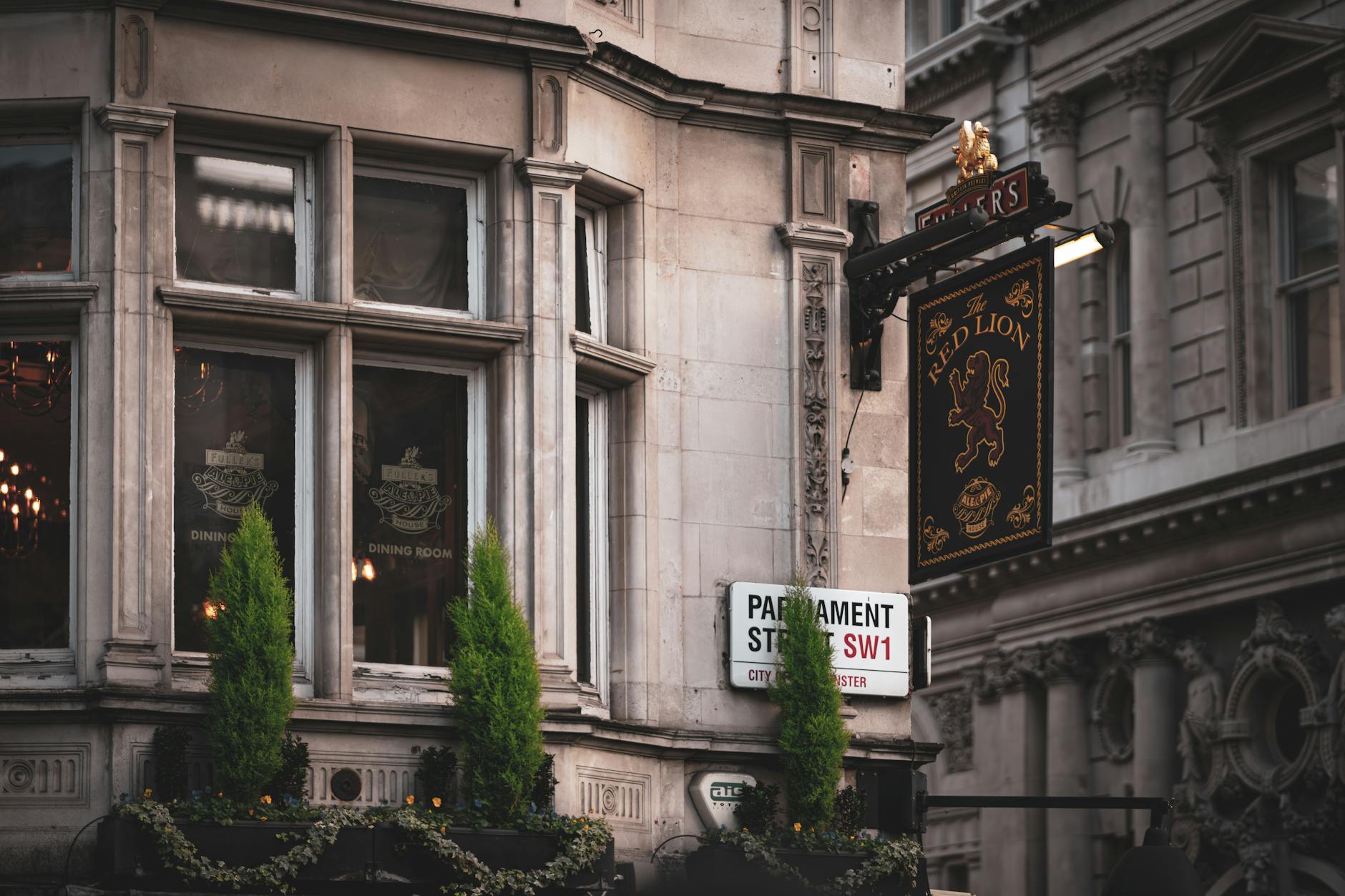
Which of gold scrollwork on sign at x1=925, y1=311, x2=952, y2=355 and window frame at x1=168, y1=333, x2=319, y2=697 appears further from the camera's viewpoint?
gold scrollwork on sign at x1=925, y1=311, x2=952, y2=355

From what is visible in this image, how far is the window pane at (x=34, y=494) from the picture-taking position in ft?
54.3

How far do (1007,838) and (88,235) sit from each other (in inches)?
1034

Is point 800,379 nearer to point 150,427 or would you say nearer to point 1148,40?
point 150,427

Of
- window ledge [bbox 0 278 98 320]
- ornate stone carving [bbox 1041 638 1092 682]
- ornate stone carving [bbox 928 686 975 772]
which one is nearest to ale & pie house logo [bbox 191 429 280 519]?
window ledge [bbox 0 278 98 320]

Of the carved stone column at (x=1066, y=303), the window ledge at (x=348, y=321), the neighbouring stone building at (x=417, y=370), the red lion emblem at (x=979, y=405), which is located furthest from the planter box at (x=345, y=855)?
the carved stone column at (x=1066, y=303)

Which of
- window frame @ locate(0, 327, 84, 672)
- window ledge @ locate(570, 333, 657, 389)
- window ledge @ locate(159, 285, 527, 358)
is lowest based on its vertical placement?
window frame @ locate(0, 327, 84, 672)

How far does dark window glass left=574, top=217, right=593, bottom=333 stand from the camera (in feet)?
61.2

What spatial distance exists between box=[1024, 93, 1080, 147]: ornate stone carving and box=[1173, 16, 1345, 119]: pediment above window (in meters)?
3.43

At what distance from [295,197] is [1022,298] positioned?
5180mm

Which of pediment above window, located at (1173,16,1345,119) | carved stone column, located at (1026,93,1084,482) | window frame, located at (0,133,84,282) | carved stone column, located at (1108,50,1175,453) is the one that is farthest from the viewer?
carved stone column, located at (1026,93,1084,482)

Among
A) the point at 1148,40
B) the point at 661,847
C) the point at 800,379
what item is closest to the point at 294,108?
the point at 800,379

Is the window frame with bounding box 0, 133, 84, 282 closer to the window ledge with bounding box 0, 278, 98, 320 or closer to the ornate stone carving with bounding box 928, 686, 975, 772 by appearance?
the window ledge with bounding box 0, 278, 98, 320

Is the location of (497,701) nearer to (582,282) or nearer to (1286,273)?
(582,282)

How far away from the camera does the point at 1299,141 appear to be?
3500 centimetres
